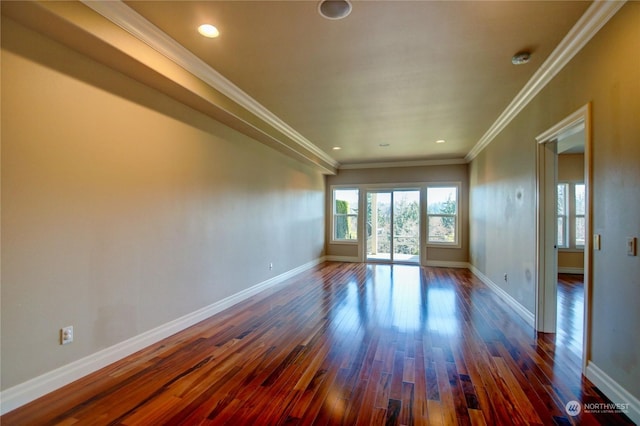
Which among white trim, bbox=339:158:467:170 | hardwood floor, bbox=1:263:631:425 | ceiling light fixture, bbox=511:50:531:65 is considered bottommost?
hardwood floor, bbox=1:263:631:425

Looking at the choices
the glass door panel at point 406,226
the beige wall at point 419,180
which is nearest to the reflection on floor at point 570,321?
the beige wall at point 419,180

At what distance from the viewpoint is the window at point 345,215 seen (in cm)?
799

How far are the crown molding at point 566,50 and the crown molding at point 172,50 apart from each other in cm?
312

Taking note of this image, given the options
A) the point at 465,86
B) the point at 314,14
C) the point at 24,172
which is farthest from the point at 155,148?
the point at 465,86

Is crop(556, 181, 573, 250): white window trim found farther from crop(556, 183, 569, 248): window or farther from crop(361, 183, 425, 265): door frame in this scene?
crop(361, 183, 425, 265): door frame

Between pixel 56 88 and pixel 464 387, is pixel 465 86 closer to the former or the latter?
pixel 464 387

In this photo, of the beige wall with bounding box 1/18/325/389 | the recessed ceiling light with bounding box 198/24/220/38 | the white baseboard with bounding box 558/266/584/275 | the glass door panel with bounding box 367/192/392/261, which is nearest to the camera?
the beige wall with bounding box 1/18/325/389

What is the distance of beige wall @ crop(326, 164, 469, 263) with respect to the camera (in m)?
7.09

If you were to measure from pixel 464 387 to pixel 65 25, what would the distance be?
370cm

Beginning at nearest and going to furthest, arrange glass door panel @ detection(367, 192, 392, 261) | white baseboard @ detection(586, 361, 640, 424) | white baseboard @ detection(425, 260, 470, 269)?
white baseboard @ detection(586, 361, 640, 424) → white baseboard @ detection(425, 260, 470, 269) → glass door panel @ detection(367, 192, 392, 261)

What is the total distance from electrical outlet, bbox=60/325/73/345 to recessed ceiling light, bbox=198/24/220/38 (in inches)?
98.3

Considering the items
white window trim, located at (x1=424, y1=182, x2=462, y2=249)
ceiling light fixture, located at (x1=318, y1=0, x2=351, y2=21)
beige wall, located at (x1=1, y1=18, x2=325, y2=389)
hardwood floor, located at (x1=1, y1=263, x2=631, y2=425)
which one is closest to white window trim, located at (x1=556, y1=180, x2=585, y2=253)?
white window trim, located at (x1=424, y1=182, x2=462, y2=249)

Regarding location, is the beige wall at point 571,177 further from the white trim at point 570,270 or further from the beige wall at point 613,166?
the beige wall at point 613,166

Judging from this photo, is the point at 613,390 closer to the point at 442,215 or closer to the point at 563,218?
the point at 442,215
